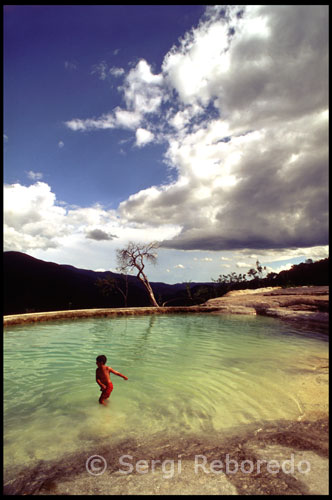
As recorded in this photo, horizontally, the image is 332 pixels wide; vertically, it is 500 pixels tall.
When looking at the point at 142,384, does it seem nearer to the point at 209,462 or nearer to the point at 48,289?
the point at 209,462

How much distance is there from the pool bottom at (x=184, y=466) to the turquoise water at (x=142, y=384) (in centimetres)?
26

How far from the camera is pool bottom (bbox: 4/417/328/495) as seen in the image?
2295mm

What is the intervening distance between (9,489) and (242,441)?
2.51 metres

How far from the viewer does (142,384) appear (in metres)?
5.21

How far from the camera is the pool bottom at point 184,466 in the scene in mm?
2295

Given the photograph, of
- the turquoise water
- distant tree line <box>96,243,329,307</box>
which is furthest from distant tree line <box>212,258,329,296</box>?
the turquoise water

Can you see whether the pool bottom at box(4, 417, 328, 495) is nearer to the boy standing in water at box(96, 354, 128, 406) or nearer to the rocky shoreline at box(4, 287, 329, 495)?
the rocky shoreline at box(4, 287, 329, 495)

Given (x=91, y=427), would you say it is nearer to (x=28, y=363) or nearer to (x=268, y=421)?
(x=268, y=421)

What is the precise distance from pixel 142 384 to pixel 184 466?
2769mm

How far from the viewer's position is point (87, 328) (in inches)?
452

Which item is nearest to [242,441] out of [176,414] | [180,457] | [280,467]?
[280,467]

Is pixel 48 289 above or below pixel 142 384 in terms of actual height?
below

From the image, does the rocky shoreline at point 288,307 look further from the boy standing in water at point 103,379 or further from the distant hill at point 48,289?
the distant hill at point 48,289

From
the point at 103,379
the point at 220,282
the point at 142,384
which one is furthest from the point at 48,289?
the point at 103,379
